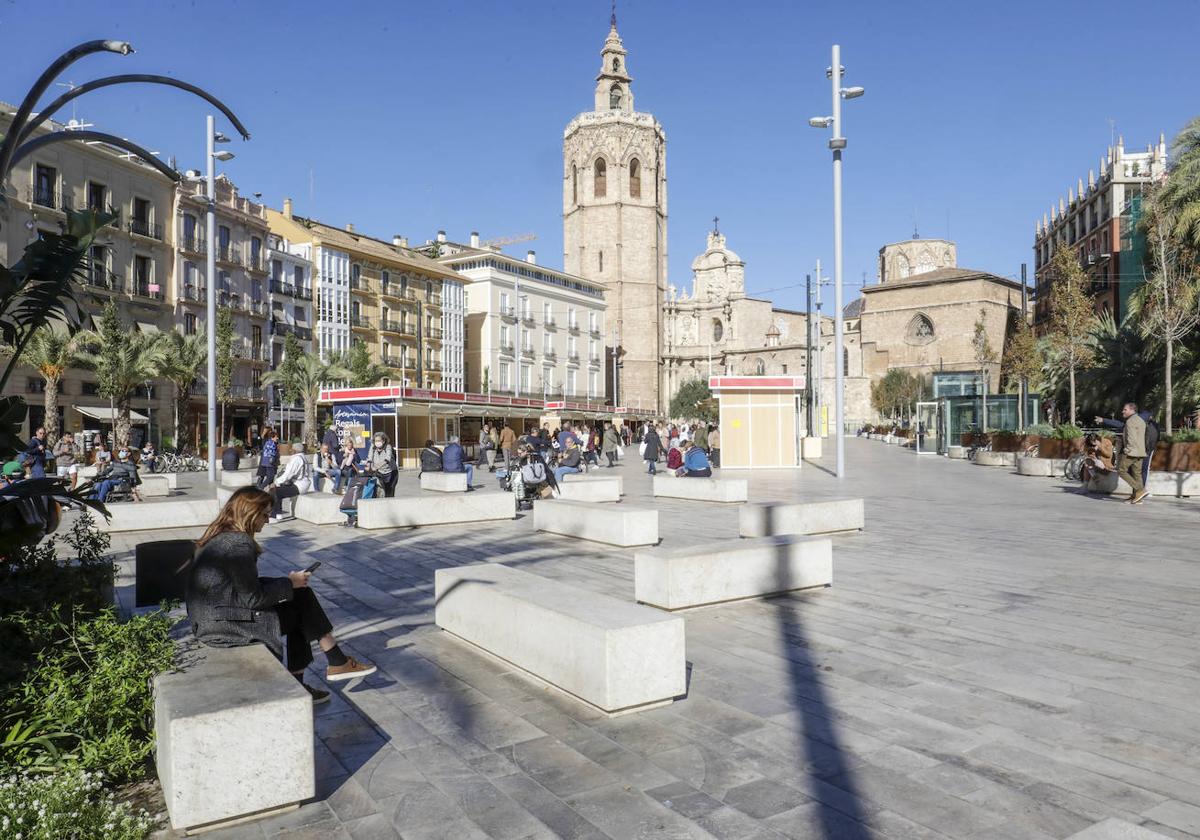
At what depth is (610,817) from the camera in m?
3.25

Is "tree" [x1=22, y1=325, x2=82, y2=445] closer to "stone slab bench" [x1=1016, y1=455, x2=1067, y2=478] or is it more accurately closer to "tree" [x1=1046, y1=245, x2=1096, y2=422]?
"stone slab bench" [x1=1016, y1=455, x2=1067, y2=478]

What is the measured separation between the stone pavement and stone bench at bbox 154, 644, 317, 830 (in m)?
0.12

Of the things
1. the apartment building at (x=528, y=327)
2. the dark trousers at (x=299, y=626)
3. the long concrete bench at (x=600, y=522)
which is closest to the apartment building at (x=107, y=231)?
the apartment building at (x=528, y=327)

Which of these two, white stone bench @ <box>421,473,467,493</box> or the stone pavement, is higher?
white stone bench @ <box>421,473,467,493</box>

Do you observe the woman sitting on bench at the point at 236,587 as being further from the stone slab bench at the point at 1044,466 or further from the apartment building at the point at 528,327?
the apartment building at the point at 528,327

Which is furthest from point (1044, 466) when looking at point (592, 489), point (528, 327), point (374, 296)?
point (528, 327)

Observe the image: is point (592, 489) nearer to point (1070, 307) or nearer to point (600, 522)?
point (600, 522)

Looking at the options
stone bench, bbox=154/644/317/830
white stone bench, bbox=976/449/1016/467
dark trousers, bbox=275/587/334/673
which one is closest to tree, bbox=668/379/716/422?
white stone bench, bbox=976/449/1016/467

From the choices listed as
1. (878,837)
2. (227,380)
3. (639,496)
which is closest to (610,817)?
(878,837)

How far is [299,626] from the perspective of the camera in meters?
4.83

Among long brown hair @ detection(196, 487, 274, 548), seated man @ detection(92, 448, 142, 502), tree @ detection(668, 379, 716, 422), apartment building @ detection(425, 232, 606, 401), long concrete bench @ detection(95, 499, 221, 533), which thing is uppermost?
apartment building @ detection(425, 232, 606, 401)

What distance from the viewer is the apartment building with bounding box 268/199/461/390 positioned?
55.3 m

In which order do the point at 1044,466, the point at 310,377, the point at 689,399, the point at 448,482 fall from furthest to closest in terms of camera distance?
the point at 689,399 < the point at 310,377 < the point at 1044,466 < the point at 448,482

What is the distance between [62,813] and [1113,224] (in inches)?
2527
